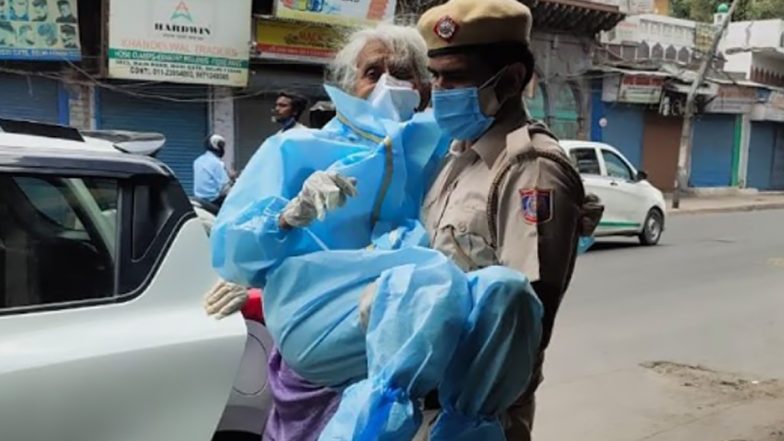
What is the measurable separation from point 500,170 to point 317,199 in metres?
0.37

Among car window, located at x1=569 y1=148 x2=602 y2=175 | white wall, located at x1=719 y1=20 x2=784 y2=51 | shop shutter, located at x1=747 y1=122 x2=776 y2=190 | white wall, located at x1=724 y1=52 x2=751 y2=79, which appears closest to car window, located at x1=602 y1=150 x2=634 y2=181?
car window, located at x1=569 y1=148 x2=602 y2=175

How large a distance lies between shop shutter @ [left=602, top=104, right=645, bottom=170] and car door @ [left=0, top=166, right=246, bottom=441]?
23271mm

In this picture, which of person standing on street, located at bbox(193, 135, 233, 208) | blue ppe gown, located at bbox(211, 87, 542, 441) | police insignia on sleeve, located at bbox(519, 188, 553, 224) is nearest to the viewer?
blue ppe gown, located at bbox(211, 87, 542, 441)

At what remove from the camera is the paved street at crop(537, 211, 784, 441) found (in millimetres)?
5332

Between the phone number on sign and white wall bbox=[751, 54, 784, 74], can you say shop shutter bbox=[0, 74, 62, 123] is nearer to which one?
the phone number on sign

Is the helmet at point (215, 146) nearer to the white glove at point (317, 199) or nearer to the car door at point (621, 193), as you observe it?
the car door at point (621, 193)

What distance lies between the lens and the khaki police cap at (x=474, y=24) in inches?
73.8

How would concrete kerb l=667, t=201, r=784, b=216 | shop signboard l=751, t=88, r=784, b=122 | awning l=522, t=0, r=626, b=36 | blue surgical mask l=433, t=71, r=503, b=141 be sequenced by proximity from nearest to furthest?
blue surgical mask l=433, t=71, r=503, b=141
concrete kerb l=667, t=201, r=784, b=216
awning l=522, t=0, r=626, b=36
shop signboard l=751, t=88, r=784, b=122

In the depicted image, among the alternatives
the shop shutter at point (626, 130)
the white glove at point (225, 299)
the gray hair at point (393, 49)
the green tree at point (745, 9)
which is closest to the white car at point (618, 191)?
the shop shutter at point (626, 130)

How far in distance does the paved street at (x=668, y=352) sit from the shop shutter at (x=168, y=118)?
24.2 ft

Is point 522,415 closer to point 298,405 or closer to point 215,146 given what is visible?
point 298,405

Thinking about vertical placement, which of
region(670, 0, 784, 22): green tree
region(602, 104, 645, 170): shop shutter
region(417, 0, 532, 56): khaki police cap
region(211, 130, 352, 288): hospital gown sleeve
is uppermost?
region(670, 0, 784, 22): green tree

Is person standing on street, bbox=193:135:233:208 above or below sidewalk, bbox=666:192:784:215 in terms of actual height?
above

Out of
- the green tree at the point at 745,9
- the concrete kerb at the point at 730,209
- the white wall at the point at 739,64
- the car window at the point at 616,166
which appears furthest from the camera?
the green tree at the point at 745,9
